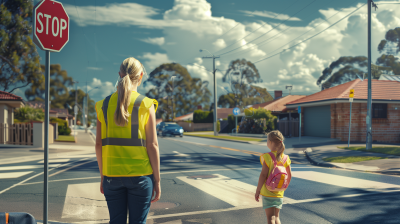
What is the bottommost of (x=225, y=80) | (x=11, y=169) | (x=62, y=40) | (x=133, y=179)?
(x=11, y=169)

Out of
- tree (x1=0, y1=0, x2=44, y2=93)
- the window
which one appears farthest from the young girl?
tree (x1=0, y1=0, x2=44, y2=93)

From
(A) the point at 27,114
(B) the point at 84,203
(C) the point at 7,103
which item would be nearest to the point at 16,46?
(A) the point at 27,114

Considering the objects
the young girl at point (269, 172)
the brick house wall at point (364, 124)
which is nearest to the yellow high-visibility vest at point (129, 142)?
the young girl at point (269, 172)

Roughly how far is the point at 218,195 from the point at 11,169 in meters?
7.35

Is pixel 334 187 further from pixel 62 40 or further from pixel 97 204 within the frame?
pixel 62 40

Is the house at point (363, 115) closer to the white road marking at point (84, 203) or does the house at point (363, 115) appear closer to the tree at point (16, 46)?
the white road marking at point (84, 203)

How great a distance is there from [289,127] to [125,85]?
1114 inches

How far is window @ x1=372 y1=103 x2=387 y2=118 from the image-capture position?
2280cm

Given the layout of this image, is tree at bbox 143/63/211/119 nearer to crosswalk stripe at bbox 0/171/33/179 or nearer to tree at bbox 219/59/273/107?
tree at bbox 219/59/273/107

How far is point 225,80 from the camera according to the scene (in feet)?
191

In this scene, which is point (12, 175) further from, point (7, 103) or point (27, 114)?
point (27, 114)

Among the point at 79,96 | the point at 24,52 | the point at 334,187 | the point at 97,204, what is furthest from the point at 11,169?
the point at 79,96

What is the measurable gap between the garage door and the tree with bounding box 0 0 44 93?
91.7 ft

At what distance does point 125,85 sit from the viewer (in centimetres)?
239
